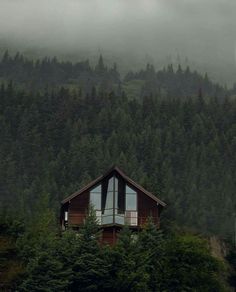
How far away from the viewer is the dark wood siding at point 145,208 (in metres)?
59.6

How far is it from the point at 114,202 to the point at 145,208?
3.70 metres

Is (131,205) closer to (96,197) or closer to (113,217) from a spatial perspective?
(113,217)

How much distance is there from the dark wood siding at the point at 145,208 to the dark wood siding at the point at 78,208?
543cm

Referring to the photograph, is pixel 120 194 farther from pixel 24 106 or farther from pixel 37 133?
pixel 24 106

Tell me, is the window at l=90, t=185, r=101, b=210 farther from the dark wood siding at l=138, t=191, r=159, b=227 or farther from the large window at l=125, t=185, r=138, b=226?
the dark wood siding at l=138, t=191, r=159, b=227

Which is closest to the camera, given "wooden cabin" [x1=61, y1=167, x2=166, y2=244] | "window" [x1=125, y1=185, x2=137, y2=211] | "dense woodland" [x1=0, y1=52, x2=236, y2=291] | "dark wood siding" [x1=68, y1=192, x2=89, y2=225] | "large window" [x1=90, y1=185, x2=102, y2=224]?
"wooden cabin" [x1=61, y1=167, x2=166, y2=244]

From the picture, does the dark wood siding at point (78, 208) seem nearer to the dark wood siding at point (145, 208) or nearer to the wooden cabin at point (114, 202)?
the wooden cabin at point (114, 202)

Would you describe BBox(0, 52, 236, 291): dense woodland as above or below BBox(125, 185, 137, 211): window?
above

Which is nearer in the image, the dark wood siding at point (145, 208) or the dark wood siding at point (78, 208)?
the dark wood siding at point (145, 208)

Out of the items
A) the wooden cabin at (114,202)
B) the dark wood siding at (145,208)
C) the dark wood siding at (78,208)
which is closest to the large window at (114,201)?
the wooden cabin at (114,202)

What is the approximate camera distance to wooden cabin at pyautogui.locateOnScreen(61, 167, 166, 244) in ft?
192

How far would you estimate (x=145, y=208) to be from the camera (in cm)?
5997

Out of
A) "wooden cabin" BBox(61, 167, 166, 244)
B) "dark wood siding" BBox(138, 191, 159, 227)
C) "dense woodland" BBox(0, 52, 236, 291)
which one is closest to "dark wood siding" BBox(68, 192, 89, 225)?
"wooden cabin" BBox(61, 167, 166, 244)

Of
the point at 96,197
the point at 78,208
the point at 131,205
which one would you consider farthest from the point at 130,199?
the point at 78,208
